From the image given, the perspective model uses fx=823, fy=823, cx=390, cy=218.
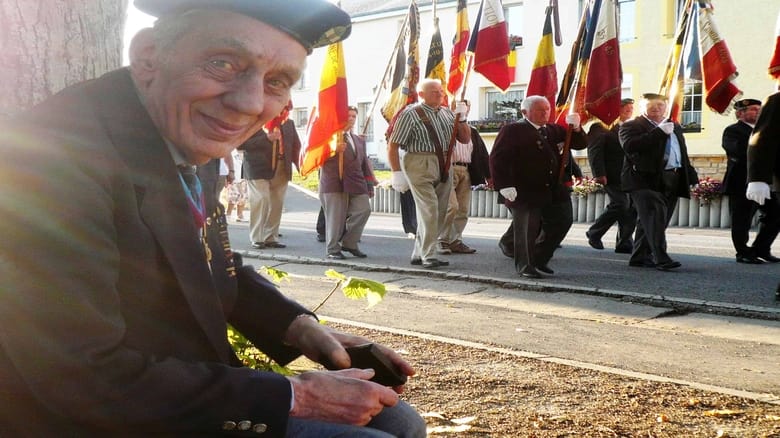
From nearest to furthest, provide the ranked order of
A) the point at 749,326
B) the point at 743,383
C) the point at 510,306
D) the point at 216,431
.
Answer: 1. the point at 216,431
2. the point at 743,383
3. the point at 749,326
4. the point at 510,306

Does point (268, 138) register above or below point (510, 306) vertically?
above

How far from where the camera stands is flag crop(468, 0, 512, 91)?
1098 centimetres

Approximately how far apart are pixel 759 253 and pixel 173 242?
947cm

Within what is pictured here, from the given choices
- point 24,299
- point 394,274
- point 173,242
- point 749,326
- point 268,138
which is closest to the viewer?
point 24,299

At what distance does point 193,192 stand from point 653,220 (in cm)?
785

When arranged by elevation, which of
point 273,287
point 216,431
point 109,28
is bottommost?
point 216,431

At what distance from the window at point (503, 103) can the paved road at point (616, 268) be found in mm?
18794

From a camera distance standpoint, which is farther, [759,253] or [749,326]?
[759,253]

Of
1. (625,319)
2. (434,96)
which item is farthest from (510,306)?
(434,96)

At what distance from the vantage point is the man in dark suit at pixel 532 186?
334 inches

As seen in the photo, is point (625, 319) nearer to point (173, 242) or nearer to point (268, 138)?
point (173, 242)

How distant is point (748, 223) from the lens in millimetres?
10039

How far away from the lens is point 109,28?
2738mm

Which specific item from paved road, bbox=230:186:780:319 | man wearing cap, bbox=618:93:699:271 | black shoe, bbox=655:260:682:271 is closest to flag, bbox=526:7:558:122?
man wearing cap, bbox=618:93:699:271
